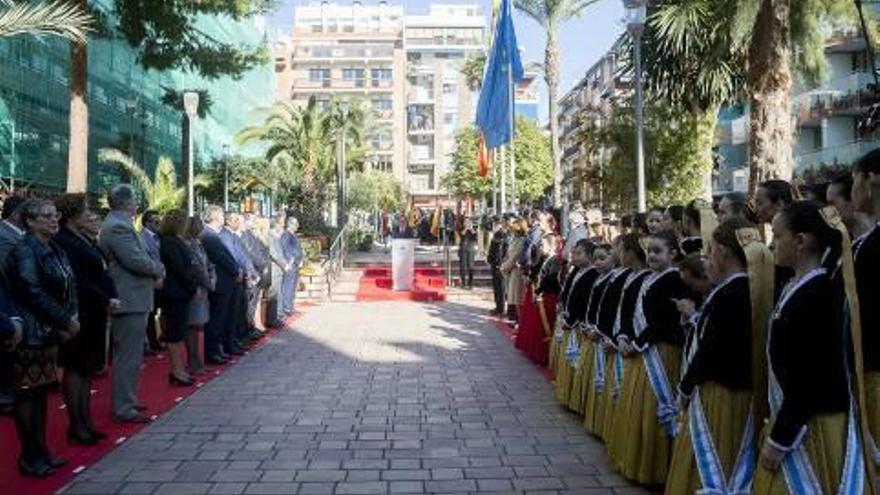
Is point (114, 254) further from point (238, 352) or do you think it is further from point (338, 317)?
point (338, 317)

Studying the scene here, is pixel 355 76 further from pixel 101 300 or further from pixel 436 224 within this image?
pixel 101 300

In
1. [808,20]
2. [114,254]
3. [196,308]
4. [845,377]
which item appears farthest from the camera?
[808,20]

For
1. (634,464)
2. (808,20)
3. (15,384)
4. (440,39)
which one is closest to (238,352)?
(15,384)

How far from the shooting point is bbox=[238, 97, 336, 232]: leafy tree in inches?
1272

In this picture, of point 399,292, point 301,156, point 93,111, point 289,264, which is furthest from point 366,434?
point 301,156

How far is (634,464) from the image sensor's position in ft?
18.8

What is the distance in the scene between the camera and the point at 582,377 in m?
7.62

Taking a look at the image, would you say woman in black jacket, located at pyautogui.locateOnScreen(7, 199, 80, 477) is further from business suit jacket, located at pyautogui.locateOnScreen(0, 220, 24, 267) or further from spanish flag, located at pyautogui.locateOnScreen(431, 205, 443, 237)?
spanish flag, located at pyautogui.locateOnScreen(431, 205, 443, 237)

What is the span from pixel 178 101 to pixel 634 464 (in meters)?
19.0

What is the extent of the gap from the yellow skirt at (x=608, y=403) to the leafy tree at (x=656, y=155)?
17.4m

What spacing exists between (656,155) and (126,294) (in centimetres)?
1937

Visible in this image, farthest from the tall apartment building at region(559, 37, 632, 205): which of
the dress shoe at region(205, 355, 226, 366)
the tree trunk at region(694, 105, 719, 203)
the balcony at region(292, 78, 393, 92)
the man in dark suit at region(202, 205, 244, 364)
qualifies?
the balcony at region(292, 78, 393, 92)

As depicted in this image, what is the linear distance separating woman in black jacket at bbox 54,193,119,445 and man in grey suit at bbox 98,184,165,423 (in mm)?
522

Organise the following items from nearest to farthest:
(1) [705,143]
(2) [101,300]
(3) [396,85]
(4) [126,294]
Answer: (2) [101,300], (4) [126,294], (1) [705,143], (3) [396,85]
